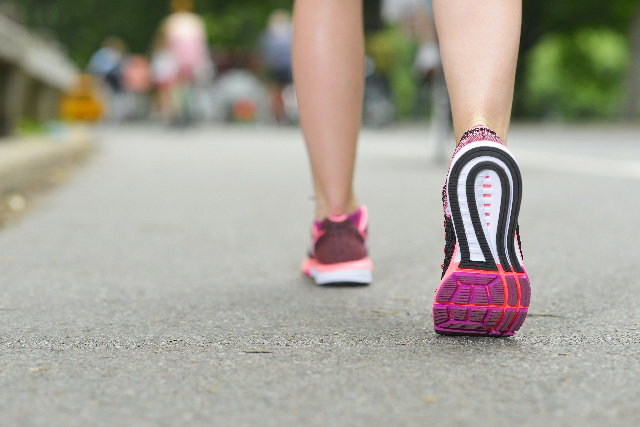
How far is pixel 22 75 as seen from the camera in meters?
5.86

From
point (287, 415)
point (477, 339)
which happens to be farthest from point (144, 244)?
point (287, 415)

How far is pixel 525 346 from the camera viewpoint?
1.84 metres

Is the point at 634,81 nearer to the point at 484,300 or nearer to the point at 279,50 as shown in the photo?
Result: the point at 279,50

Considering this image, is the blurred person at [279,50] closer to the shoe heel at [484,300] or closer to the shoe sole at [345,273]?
the shoe sole at [345,273]

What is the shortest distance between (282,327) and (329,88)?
744 mm

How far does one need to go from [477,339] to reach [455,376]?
10.7 inches

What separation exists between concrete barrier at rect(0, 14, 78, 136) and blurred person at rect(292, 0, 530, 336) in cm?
287

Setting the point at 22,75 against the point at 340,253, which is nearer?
the point at 340,253

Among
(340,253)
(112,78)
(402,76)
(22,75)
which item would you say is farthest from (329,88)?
(402,76)

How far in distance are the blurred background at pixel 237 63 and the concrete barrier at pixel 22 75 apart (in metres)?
0.01

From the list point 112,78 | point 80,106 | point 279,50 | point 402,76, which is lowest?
point 112,78

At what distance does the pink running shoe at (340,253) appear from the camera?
2.51 metres

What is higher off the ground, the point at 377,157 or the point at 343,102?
the point at 343,102

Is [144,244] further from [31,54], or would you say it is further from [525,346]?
[31,54]
